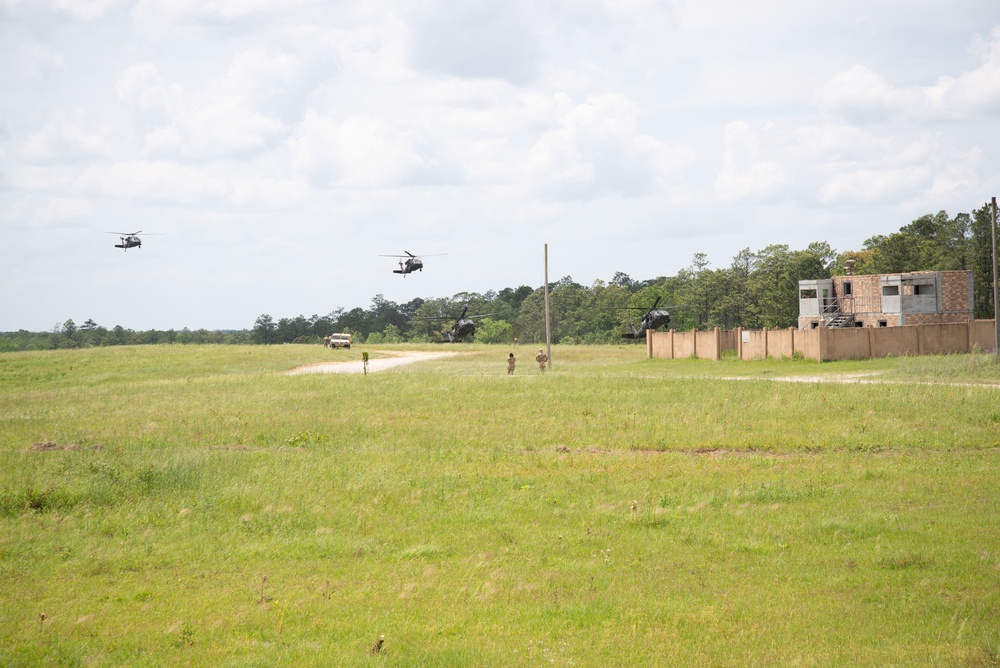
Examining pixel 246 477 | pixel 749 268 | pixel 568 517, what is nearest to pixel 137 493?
pixel 246 477

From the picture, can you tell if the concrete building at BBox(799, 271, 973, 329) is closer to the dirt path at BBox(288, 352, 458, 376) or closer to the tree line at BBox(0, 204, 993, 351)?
the tree line at BBox(0, 204, 993, 351)

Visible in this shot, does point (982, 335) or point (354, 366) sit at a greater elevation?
point (982, 335)

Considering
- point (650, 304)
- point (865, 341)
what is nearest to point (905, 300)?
point (865, 341)

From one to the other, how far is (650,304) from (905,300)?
61081 millimetres

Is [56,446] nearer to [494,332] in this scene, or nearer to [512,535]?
[512,535]

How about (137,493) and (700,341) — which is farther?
(700,341)

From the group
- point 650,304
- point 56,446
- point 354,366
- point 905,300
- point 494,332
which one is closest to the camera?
point 56,446

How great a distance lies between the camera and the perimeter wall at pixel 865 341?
51.8m

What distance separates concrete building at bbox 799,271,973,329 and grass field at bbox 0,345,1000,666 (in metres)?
44.2

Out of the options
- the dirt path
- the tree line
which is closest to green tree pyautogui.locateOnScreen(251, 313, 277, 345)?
the tree line

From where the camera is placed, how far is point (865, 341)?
172ft

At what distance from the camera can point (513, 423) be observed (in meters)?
27.0

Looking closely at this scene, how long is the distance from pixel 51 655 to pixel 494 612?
4.56 m

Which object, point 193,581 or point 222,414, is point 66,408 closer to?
point 222,414
